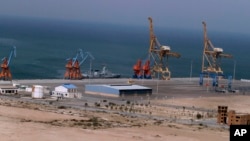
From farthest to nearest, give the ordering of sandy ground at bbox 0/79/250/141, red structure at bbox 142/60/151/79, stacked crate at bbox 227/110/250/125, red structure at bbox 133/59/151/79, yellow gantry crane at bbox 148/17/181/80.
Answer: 1. yellow gantry crane at bbox 148/17/181/80
2. red structure at bbox 142/60/151/79
3. red structure at bbox 133/59/151/79
4. stacked crate at bbox 227/110/250/125
5. sandy ground at bbox 0/79/250/141

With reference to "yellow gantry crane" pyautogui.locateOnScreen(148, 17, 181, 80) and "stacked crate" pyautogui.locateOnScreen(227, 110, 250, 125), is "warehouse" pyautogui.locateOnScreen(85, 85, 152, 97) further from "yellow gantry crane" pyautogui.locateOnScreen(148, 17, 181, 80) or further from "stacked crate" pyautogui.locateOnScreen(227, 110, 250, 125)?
"yellow gantry crane" pyautogui.locateOnScreen(148, 17, 181, 80)

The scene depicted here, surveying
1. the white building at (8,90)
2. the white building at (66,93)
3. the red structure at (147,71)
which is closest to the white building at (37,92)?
the white building at (66,93)

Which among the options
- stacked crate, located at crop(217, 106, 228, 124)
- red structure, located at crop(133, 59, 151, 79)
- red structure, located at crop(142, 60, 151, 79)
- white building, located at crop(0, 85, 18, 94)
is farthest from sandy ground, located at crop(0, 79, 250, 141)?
red structure, located at crop(142, 60, 151, 79)

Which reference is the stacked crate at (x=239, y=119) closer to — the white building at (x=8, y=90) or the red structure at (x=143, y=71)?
the white building at (x=8, y=90)

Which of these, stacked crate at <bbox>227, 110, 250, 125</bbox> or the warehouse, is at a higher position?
the warehouse

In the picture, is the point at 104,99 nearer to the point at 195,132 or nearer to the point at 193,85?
the point at 195,132

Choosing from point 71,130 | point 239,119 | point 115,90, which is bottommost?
point 71,130

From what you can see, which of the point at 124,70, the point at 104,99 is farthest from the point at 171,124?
the point at 124,70

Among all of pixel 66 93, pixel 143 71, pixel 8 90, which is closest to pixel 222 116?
pixel 66 93

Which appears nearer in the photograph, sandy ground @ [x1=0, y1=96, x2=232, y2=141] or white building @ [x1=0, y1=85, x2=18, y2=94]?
sandy ground @ [x1=0, y1=96, x2=232, y2=141]

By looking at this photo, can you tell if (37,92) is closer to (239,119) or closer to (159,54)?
(239,119)

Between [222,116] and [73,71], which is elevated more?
[73,71]

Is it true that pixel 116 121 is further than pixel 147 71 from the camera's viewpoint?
No
